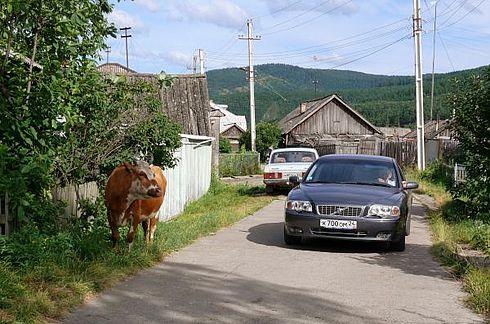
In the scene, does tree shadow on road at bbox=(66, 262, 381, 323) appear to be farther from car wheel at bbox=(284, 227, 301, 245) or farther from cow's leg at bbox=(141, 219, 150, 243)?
car wheel at bbox=(284, 227, 301, 245)

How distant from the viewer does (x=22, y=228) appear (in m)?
8.24

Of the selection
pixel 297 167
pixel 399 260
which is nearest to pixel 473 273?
A: pixel 399 260

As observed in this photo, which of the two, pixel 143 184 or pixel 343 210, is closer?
pixel 143 184

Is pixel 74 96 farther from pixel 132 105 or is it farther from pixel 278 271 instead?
pixel 278 271

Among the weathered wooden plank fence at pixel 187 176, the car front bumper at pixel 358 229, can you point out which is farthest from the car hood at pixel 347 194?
the weathered wooden plank fence at pixel 187 176

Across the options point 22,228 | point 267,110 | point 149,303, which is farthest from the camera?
point 267,110

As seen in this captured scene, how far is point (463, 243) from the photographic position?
474 inches

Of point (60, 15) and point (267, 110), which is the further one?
point (267, 110)

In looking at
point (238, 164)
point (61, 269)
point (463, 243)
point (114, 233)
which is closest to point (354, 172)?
point (463, 243)

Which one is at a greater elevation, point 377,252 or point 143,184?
point 143,184

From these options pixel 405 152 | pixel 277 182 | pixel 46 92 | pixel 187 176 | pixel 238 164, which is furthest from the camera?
pixel 238 164

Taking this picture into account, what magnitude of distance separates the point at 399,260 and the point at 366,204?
1000mm

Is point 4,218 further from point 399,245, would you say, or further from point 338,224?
point 399,245

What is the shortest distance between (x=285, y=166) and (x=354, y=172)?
39.7 ft
